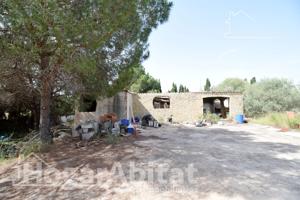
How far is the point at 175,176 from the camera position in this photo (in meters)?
4.50

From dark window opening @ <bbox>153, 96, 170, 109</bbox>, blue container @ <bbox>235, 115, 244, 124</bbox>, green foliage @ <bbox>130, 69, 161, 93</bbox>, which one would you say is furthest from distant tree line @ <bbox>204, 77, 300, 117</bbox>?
green foliage @ <bbox>130, 69, 161, 93</bbox>

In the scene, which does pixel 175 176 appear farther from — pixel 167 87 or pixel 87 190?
pixel 167 87

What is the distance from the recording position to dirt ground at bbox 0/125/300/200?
3.84 m

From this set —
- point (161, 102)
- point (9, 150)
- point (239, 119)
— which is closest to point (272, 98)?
point (239, 119)

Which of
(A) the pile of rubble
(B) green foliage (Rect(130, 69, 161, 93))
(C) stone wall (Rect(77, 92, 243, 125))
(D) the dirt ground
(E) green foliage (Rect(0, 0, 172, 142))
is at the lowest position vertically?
(D) the dirt ground

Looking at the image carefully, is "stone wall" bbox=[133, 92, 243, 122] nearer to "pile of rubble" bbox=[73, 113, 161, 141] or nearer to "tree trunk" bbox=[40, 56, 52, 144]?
"pile of rubble" bbox=[73, 113, 161, 141]

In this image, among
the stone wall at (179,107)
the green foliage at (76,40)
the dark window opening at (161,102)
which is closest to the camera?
the green foliage at (76,40)

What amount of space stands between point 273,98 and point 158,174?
21.2m

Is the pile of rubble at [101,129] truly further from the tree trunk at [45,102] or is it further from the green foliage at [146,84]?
the green foliage at [146,84]

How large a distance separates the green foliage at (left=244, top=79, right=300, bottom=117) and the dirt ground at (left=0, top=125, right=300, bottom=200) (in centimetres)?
1639

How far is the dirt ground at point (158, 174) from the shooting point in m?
3.84

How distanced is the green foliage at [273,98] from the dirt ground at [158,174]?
16.4 m

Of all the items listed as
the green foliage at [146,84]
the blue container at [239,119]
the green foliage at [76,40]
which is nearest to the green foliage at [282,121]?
the blue container at [239,119]

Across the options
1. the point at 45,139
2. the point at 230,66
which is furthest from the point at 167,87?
the point at 45,139
